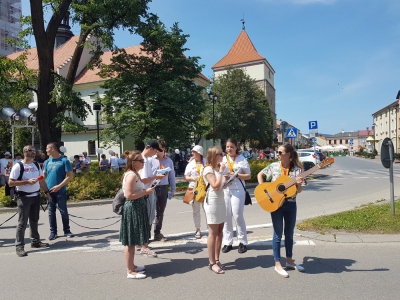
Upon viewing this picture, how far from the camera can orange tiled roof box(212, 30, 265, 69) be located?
73.6m

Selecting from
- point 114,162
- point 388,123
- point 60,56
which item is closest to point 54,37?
point 114,162

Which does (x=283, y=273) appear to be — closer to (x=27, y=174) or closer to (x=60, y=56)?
(x=27, y=174)

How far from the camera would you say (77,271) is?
5.22m

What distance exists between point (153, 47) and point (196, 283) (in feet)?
51.8

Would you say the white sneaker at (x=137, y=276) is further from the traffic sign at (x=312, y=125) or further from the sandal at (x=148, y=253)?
the traffic sign at (x=312, y=125)

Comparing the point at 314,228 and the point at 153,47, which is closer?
the point at 314,228

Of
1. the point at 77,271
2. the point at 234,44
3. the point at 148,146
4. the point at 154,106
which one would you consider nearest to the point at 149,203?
the point at 148,146

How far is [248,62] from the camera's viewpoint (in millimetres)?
73125

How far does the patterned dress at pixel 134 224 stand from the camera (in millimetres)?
4766

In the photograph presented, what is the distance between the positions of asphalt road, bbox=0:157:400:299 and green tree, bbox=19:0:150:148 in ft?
32.2

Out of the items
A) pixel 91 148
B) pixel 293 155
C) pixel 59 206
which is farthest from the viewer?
pixel 91 148

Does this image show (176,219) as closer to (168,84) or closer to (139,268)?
(139,268)

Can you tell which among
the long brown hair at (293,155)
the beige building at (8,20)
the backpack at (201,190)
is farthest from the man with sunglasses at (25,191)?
the beige building at (8,20)

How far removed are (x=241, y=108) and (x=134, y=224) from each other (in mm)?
38487
